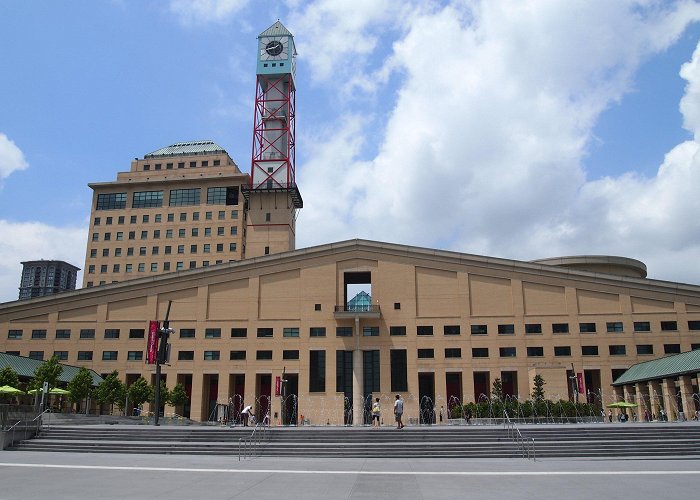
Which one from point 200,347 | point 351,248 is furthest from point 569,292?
point 200,347

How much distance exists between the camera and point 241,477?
690 inches

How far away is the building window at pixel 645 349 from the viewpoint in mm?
59438

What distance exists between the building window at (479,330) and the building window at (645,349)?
1484 centimetres

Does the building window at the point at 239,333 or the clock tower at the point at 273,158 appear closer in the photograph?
the building window at the point at 239,333

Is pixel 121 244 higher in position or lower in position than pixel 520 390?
higher

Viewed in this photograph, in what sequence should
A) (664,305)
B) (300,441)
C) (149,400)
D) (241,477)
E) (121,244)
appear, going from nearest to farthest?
(241,477)
(300,441)
(149,400)
(664,305)
(121,244)

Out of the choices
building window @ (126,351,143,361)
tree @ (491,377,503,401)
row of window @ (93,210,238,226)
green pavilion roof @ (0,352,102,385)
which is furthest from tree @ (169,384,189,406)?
row of window @ (93,210,238,226)

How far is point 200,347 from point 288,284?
37.3 feet

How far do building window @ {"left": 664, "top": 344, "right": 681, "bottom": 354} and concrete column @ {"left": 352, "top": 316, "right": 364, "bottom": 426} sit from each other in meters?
30.3

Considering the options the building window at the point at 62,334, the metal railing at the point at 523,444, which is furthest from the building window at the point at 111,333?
the metal railing at the point at 523,444

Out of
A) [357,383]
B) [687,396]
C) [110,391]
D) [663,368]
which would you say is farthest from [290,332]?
[687,396]

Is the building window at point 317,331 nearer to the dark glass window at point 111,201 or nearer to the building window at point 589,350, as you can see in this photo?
the building window at point 589,350

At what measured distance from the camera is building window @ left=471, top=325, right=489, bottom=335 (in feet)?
202

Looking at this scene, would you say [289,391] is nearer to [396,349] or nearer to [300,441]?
[396,349]
